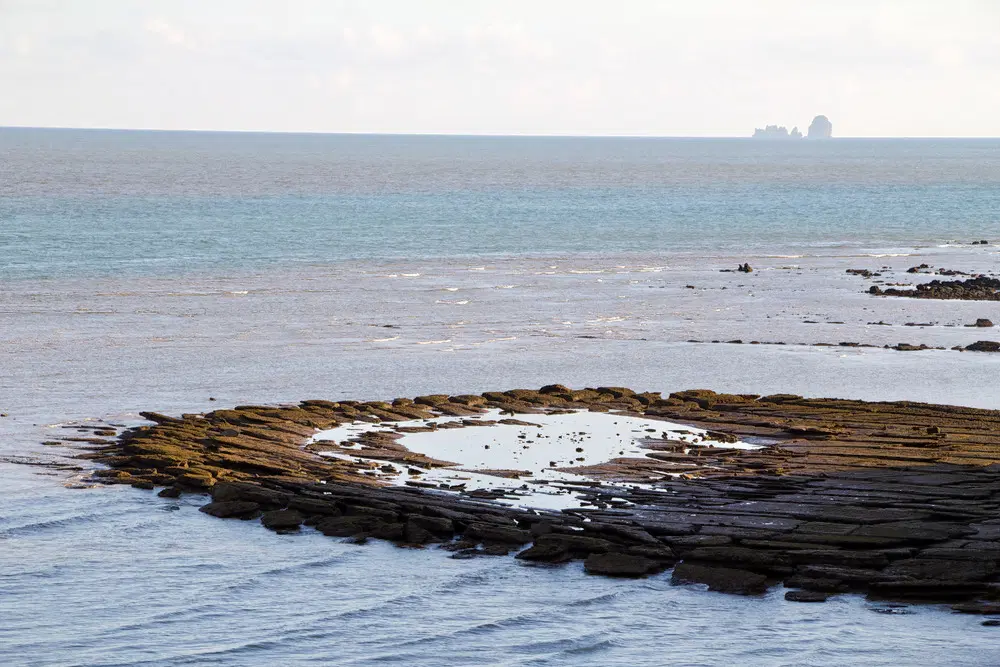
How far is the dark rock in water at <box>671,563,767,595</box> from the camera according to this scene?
19.9 metres

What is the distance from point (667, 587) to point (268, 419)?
1321 centimetres

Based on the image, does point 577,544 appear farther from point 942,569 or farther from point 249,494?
point 249,494

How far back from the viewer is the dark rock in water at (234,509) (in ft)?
78.8

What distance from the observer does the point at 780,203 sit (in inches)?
5389

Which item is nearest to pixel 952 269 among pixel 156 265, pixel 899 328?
pixel 899 328

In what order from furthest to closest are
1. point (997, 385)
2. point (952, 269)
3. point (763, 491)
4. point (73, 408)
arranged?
point (952, 269) → point (997, 385) → point (73, 408) → point (763, 491)

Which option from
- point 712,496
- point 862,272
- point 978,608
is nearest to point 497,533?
point 712,496

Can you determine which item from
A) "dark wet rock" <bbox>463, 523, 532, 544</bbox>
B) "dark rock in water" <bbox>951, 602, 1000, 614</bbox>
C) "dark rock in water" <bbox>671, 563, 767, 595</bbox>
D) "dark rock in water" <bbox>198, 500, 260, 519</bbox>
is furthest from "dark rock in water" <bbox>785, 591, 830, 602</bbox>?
"dark rock in water" <bbox>198, 500, 260, 519</bbox>

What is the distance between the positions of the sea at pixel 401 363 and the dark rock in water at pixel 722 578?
0.85 ft

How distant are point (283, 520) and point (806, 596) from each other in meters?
8.97

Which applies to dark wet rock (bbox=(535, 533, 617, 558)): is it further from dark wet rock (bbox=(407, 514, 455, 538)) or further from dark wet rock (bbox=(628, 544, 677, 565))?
dark wet rock (bbox=(407, 514, 455, 538))

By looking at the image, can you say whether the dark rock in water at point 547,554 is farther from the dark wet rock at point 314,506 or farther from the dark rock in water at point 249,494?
the dark rock in water at point 249,494

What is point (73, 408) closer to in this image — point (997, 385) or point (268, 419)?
point (268, 419)

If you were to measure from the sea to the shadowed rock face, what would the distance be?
2.02ft
